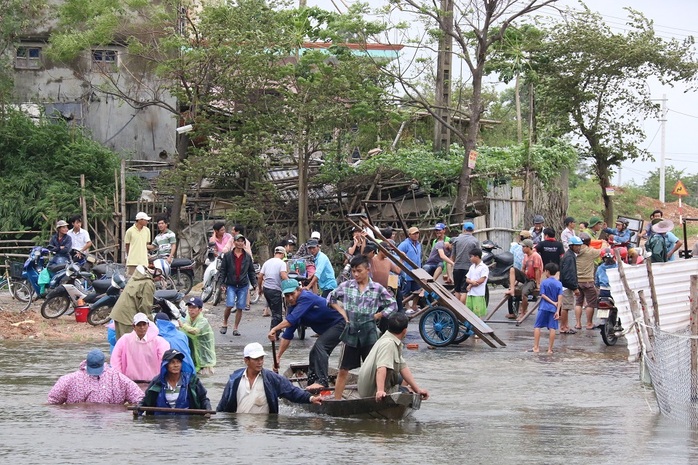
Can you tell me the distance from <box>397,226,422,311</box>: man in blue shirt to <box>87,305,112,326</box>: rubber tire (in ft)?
17.1

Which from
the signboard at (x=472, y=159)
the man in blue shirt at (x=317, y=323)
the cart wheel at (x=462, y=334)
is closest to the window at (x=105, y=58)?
the signboard at (x=472, y=159)

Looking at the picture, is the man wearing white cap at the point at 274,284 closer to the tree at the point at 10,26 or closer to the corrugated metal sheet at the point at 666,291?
the corrugated metal sheet at the point at 666,291

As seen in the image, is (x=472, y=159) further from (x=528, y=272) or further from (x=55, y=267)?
(x=55, y=267)

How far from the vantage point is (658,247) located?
856 inches

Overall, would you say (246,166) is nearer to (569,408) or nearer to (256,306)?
(256,306)

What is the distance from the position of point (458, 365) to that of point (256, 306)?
25.5 ft

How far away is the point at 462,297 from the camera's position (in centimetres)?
1983

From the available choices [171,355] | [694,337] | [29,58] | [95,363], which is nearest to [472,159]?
[29,58]

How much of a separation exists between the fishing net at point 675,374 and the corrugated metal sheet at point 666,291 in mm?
307

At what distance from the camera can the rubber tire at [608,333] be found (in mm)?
17844

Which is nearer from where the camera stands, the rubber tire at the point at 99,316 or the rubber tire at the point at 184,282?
the rubber tire at the point at 99,316

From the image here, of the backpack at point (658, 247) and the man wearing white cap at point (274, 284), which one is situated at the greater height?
the backpack at point (658, 247)

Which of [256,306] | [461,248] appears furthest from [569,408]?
[256,306]

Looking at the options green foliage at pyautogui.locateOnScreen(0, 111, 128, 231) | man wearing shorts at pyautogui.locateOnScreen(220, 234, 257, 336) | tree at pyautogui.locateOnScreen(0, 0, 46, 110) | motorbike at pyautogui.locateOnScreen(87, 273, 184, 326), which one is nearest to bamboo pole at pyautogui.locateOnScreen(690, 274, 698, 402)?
motorbike at pyautogui.locateOnScreen(87, 273, 184, 326)
